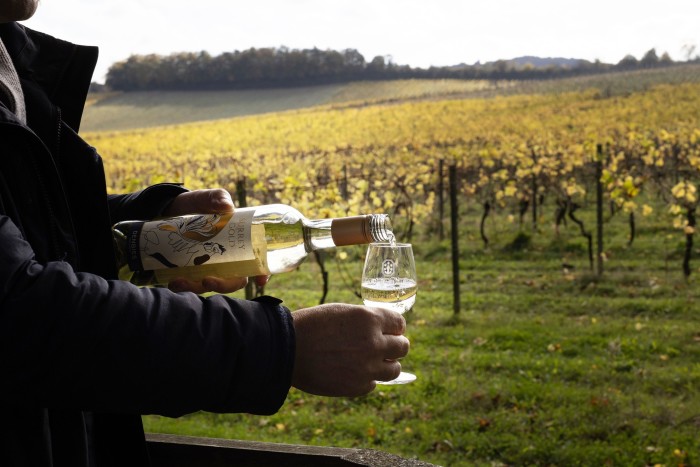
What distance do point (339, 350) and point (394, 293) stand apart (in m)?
0.51

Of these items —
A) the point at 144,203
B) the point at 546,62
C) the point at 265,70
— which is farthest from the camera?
the point at 265,70

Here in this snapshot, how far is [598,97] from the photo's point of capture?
2552cm

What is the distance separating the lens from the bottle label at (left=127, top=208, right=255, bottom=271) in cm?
149

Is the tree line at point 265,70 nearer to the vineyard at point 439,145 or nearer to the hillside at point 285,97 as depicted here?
the hillside at point 285,97

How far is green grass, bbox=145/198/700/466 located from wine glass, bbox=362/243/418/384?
9.76 ft

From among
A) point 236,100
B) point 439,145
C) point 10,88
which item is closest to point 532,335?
point 10,88

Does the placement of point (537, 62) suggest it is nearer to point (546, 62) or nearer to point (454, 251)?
point (546, 62)

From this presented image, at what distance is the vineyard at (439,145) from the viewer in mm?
12852

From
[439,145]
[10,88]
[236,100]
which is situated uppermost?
[236,100]

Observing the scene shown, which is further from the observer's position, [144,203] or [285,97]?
[285,97]

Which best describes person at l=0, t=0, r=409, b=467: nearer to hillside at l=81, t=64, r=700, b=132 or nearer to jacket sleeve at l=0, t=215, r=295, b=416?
jacket sleeve at l=0, t=215, r=295, b=416

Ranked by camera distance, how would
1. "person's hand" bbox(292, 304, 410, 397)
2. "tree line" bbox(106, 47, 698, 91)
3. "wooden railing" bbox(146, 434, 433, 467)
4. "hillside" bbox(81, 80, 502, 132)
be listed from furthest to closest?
"tree line" bbox(106, 47, 698, 91), "hillside" bbox(81, 80, 502, 132), "wooden railing" bbox(146, 434, 433, 467), "person's hand" bbox(292, 304, 410, 397)

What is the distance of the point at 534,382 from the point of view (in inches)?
205

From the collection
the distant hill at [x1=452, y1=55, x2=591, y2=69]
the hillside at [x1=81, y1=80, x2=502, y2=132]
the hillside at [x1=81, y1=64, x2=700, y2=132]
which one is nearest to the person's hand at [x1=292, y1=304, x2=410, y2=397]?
the hillside at [x1=81, y1=64, x2=700, y2=132]
